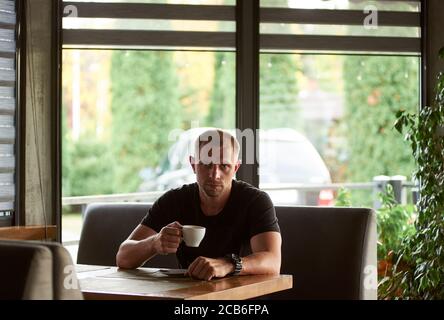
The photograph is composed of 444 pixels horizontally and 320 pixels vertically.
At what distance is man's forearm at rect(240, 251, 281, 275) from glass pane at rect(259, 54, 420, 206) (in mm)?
1687

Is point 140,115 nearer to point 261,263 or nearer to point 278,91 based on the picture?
point 278,91

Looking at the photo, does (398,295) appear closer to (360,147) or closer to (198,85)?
(360,147)

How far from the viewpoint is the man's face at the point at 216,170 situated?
11.5 feet

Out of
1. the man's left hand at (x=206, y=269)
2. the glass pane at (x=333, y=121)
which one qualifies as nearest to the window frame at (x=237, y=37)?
the glass pane at (x=333, y=121)

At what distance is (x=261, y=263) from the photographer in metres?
3.20

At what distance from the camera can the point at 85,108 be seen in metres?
4.90

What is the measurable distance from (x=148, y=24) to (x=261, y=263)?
6.89ft

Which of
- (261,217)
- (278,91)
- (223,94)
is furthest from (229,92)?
(261,217)

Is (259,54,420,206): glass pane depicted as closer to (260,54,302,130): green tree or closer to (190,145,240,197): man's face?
(260,54,302,130): green tree

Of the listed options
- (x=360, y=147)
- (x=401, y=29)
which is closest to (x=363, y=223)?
(x=360, y=147)

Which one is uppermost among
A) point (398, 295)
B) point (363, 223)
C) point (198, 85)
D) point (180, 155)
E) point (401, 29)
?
point (401, 29)

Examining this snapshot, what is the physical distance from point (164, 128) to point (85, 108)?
47 centimetres

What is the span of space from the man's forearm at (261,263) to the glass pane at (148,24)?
1.95 metres

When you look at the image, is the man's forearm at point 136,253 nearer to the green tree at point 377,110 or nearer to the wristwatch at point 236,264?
the wristwatch at point 236,264
